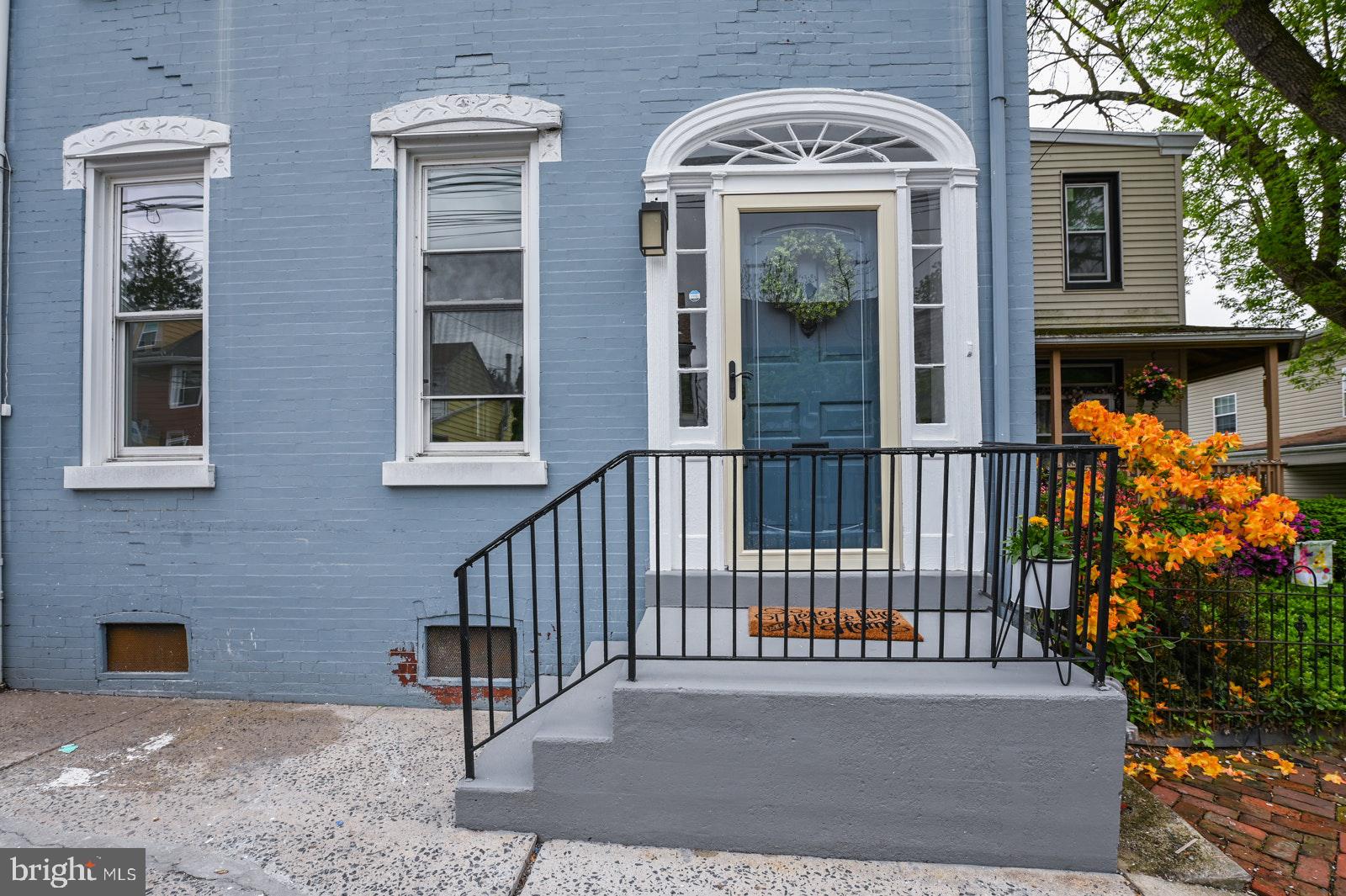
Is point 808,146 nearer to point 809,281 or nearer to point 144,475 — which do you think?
point 809,281

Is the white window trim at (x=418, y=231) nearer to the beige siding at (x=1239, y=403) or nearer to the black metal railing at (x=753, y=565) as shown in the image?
the black metal railing at (x=753, y=565)

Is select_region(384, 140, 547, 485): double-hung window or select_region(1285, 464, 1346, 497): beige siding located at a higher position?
select_region(384, 140, 547, 485): double-hung window

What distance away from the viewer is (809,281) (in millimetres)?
3662

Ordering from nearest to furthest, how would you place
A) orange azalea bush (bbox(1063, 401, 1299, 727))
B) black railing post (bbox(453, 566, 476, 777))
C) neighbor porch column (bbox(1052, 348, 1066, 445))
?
black railing post (bbox(453, 566, 476, 777)) < orange azalea bush (bbox(1063, 401, 1299, 727)) < neighbor porch column (bbox(1052, 348, 1066, 445))

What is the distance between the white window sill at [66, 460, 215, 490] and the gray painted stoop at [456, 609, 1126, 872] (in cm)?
253

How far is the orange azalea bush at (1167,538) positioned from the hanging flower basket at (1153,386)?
225 inches

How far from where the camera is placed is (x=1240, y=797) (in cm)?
290

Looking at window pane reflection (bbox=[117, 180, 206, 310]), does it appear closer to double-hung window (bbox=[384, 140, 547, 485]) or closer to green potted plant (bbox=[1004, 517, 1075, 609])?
double-hung window (bbox=[384, 140, 547, 485])

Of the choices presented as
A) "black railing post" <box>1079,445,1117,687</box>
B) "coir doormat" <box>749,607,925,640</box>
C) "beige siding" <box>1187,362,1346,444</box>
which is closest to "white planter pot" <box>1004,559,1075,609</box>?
"black railing post" <box>1079,445,1117,687</box>

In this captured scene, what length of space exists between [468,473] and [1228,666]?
4.24 metres

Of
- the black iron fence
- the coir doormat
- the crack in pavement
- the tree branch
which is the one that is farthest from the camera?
the tree branch

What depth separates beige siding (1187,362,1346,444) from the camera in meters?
15.5

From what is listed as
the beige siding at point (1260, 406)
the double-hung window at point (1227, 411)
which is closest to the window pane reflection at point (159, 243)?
the beige siding at point (1260, 406)

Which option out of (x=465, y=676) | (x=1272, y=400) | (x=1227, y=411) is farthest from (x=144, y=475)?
(x=1227, y=411)
